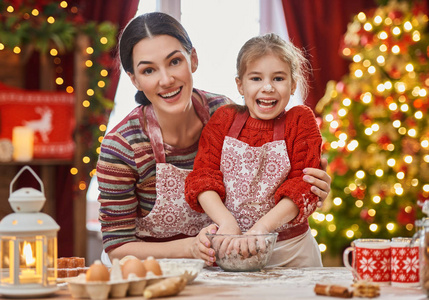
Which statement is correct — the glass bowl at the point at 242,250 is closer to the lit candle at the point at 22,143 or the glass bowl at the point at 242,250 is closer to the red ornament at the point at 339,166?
the red ornament at the point at 339,166

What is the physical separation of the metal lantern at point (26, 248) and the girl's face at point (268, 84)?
32.1 inches

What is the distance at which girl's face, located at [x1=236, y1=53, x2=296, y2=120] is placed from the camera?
204 cm

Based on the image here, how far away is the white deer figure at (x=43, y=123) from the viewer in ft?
14.6

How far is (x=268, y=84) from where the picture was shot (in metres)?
2.03

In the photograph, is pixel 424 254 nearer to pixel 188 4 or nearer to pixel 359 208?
pixel 359 208

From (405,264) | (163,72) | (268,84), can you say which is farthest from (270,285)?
(163,72)

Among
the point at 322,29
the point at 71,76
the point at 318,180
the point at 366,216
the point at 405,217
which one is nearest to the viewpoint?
the point at 318,180

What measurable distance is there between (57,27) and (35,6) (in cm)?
41

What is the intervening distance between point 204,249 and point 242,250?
0.37 ft

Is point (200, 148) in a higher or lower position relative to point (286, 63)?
lower

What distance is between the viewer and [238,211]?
2043mm

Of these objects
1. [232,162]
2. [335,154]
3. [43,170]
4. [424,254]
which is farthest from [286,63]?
[43,170]

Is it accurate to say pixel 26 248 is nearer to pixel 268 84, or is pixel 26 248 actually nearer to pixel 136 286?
pixel 136 286

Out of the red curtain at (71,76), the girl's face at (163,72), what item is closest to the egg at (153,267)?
the girl's face at (163,72)
